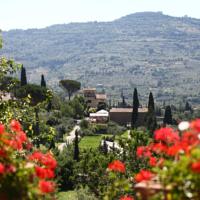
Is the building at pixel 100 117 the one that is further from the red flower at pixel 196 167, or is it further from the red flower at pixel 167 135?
the red flower at pixel 196 167

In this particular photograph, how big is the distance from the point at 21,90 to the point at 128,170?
45.0m

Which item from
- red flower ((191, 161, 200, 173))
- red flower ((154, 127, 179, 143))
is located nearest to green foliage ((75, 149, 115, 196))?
red flower ((154, 127, 179, 143))

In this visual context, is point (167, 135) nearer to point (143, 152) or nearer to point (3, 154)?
point (143, 152)

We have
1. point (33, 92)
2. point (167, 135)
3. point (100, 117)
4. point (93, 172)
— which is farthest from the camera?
point (100, 117)

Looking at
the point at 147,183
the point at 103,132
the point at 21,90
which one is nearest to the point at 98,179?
the point at 147,183

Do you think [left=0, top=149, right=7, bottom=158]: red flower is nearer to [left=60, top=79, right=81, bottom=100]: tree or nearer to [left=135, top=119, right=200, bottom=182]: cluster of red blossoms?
[left=135, top=119, right=200, bottom=182]: cluster of red blossoms

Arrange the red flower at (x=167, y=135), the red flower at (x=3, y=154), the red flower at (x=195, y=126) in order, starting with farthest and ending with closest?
the red flower at (x=167, y=135) < the red flower at (x=3, y=154) < the red flower at (x=195, y=126)

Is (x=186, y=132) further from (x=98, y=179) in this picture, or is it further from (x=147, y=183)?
(x=98, y=179)

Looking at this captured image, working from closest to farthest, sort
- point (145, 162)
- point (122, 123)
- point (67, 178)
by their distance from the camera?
1. point (145, 162)
2. point (67, 178)
3. point (122, 123)

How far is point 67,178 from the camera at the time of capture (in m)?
42.7

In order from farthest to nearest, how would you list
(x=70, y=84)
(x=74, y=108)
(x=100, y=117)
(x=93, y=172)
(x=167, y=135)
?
(x=70, y=84) → (x=100, y=117) → (x=74, y=108) → (x=93, y=172) → (x=167, y=135)

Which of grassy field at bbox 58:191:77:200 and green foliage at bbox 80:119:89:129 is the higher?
grassy field at bbox 58:191:77:200

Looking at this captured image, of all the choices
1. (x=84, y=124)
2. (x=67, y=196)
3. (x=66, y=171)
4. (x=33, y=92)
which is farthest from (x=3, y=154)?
(x=84, y=124)

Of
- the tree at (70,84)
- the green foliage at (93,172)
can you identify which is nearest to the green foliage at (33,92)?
the green foliage at (93,172)
